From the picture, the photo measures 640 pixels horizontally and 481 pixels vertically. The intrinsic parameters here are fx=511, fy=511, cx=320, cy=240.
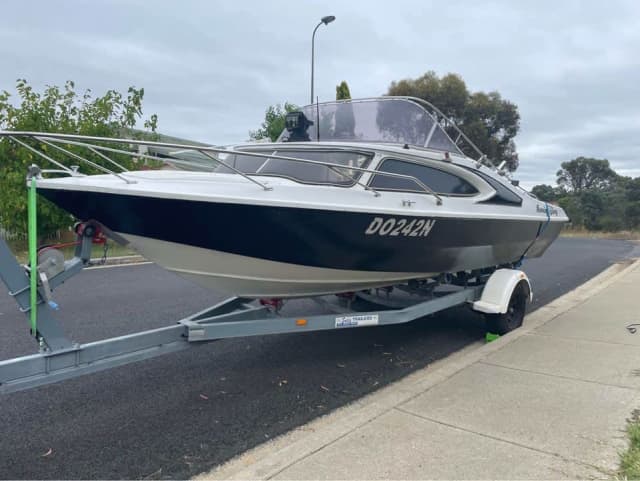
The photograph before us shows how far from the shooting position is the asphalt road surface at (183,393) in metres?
3.10

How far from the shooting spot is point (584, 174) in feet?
193

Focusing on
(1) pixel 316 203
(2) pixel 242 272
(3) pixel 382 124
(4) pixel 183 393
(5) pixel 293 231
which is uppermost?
(3) pixel 382 124

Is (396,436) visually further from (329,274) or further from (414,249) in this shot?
(414,249)

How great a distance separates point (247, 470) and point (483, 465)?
1285mm

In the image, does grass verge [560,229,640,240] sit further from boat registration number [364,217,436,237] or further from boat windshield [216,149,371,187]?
boat windshield [216,149,371,187]

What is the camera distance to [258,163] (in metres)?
4.64

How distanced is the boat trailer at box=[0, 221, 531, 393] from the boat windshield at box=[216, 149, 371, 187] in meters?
1.10

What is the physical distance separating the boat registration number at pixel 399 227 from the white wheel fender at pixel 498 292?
4.54 feet

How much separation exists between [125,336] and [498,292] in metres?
3.89

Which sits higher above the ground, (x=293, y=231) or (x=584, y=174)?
(x=584, y=174)

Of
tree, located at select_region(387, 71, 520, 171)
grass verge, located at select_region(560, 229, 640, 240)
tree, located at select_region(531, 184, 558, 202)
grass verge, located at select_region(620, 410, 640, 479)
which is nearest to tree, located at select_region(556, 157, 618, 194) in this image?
tree, located at select_region(531, 184, 558, 202)

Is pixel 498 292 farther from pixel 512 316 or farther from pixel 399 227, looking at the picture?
pixel 399 227

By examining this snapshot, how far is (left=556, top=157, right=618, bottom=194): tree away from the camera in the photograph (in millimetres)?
57156

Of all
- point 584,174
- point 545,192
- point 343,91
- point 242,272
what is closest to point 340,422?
point 242,272
